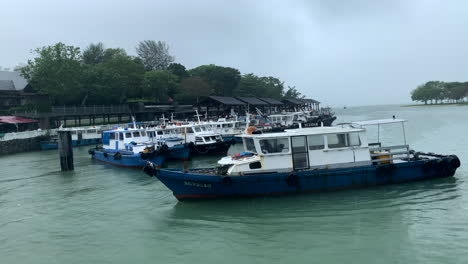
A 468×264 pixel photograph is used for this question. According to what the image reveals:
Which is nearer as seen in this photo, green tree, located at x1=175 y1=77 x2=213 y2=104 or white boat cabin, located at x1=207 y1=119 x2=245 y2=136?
white boat cabin, located at x1=207 y1=119 x2=245 y2=136

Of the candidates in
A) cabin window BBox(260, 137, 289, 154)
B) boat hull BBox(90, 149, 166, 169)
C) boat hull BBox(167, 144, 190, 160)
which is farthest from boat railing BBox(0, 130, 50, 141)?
cabin window BBox(260, 137, 289, 154)

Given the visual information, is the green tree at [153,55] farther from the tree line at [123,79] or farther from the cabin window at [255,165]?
the cabin window at [255,165]

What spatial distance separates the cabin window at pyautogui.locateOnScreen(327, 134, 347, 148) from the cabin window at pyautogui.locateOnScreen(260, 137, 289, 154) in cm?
193

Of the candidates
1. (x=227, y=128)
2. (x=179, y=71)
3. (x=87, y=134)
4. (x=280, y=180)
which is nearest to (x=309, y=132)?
(x=280, y=180)

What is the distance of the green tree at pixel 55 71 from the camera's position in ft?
186

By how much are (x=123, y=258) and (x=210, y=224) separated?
3.29 m

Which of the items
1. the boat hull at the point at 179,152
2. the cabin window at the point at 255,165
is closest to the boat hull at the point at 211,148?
the boat hull at the point at 179,152

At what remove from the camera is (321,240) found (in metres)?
10.3

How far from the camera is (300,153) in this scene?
14.9 m

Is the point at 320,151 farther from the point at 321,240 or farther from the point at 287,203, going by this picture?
the point at 321,240

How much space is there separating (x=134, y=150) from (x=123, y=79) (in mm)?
45060

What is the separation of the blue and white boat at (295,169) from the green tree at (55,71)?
1957 inches

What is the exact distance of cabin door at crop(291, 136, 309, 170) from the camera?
14.8 m

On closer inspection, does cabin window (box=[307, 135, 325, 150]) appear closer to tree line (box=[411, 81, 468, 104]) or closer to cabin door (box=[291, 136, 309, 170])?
cabin door (box=[291, 136, 309, 170])
